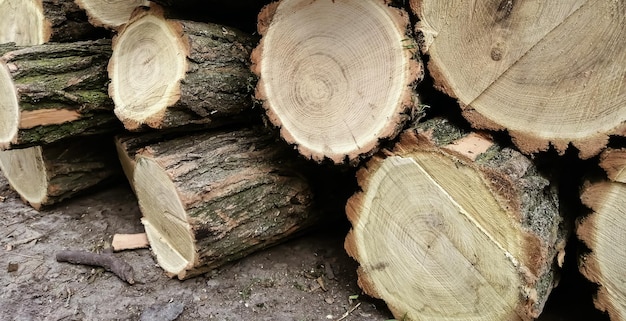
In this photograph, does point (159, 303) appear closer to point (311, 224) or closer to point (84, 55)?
point (311, 224)

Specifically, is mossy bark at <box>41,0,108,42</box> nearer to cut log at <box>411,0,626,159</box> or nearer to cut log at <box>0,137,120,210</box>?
cut log at <box>0,137,120,210</box>

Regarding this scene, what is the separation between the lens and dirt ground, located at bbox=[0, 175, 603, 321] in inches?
85.1

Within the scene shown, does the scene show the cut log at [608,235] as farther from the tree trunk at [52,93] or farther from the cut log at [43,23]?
the cut log at [43,23]

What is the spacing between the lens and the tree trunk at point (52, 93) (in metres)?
2.29

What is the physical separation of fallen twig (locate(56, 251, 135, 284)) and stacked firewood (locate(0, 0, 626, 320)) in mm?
153

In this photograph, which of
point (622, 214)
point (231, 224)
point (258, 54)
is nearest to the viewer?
point (622, 214)

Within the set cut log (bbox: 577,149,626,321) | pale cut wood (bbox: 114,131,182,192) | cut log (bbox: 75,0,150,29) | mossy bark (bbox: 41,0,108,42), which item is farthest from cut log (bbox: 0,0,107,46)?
cut log (bbox: 577,149,626,321)

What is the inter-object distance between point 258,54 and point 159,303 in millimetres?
1096

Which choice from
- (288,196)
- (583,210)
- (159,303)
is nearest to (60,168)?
(159,303)

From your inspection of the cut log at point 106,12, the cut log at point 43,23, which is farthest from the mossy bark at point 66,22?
the cut log at point 106,12

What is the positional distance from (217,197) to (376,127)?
2.30ft

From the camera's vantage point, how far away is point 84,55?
2498mm

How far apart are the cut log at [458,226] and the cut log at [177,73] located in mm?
681

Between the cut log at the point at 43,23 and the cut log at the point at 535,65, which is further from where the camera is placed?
the cut log at the point at 43,23
